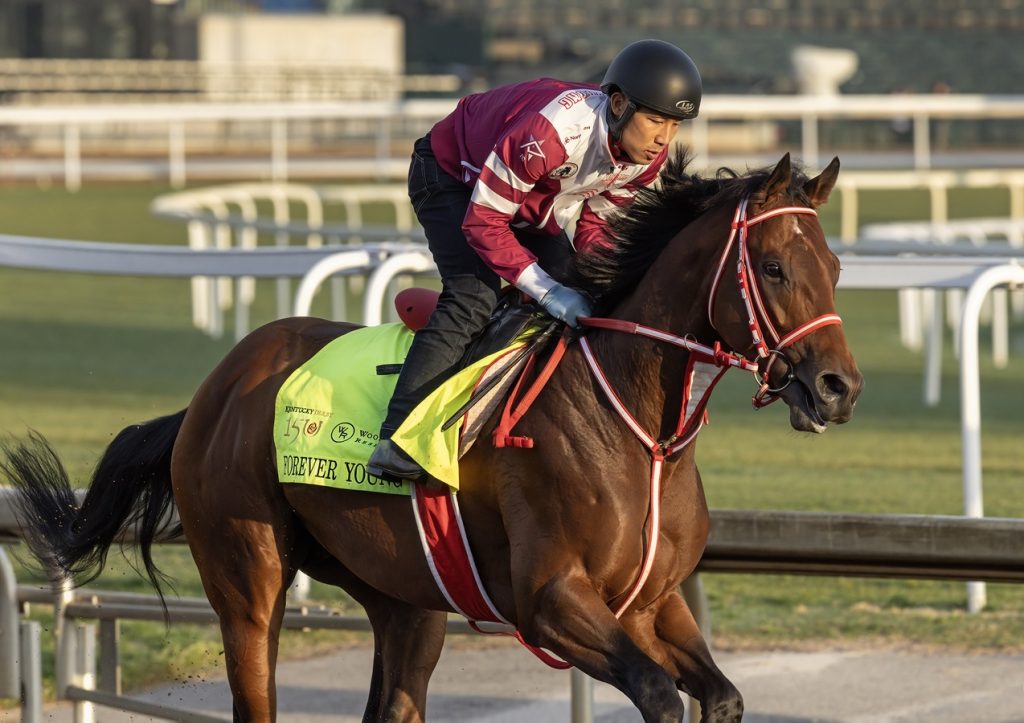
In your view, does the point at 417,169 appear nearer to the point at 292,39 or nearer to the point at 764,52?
the point at 292,39

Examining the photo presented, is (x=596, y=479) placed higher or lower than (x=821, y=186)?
lower

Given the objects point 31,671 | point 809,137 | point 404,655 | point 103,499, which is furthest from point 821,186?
point 809,137

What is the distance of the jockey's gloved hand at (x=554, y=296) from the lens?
12.4 feet

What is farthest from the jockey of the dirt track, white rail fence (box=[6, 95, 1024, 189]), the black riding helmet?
white rail fence (box=[6, 95, 1024, 189])

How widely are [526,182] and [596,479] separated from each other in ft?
2.14

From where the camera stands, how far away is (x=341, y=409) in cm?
406

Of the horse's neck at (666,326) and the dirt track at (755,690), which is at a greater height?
the horse's neck at (666,326)

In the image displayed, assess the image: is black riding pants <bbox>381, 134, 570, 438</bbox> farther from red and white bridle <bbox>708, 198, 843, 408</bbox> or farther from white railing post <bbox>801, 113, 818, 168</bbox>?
white railing post <bbox>801, 113, 818, 168</bbox>

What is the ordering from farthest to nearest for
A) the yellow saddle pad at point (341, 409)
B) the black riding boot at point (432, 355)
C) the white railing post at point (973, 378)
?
1. the white railing post at point (973, 378)
2. the yellow saddle pad at point (341, 409)
3. the black riding boot at point (432, 355)

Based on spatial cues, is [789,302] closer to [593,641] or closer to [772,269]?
[772,269]

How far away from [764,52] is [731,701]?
32.9 metres

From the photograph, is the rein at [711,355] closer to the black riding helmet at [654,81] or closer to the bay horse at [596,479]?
the bay horse at [596,479]

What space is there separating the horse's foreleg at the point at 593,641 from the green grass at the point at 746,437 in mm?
2415

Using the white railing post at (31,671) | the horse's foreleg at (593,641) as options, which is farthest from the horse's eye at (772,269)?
the white railing post at (31,671)
